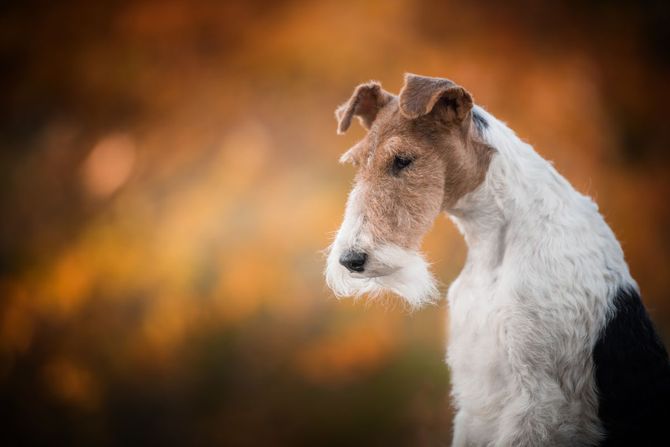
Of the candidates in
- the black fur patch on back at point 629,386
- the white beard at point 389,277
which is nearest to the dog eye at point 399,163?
the white beard at point 389,277

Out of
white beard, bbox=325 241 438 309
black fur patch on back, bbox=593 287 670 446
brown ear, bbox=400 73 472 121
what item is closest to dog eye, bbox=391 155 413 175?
brown ear, bbox=400 73 472 121

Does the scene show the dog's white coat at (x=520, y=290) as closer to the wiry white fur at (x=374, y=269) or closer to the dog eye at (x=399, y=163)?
the wiry white fur at (x=374, y=269)

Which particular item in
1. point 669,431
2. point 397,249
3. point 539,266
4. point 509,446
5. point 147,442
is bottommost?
point 147,442

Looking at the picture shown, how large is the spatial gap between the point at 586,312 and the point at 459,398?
76 cm

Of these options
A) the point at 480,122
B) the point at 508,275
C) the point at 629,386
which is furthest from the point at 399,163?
the point at 629,386

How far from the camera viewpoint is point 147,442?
23.6ft

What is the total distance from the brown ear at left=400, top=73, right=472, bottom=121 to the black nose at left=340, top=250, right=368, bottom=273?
2.13ft

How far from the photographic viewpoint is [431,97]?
7.77 feet

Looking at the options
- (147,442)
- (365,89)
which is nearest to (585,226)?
(365,89)

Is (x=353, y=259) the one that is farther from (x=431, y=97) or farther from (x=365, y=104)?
(x=365, y=104)

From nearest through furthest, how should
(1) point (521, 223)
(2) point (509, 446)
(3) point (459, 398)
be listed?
1. (2) point (509, 446)
2. (1) point (521, 223)
3. (3) point (459, 398)

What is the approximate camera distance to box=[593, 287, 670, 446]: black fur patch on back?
238cm

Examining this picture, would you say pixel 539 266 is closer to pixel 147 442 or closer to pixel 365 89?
pixel 365 89

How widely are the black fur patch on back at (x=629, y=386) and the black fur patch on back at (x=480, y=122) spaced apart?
1.00 meters
